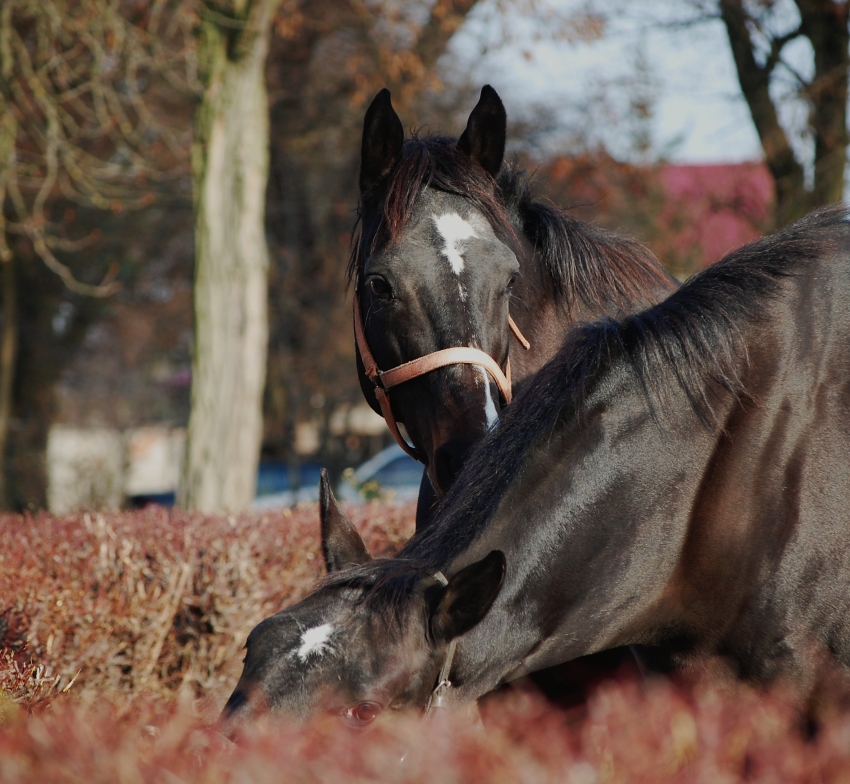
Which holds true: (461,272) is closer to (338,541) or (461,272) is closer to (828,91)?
(338,541)

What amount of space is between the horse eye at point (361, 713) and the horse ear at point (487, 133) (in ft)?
7.69

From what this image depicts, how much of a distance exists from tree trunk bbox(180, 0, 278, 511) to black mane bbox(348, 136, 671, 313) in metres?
4.02

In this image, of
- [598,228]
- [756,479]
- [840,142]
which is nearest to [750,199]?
[840,142]

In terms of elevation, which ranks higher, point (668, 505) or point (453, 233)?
point (453, 233)

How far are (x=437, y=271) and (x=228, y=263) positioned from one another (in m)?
4.73

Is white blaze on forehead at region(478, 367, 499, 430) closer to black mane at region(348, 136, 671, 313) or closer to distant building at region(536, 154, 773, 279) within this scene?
black mane at region(348, 136, 671, 313)

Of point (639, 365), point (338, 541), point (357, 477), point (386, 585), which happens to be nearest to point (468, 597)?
point (386, 585)

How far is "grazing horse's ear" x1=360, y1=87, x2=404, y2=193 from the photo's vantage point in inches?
144

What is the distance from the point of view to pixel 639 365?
2.45 m

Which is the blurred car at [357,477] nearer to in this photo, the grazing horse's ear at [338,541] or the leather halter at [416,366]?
the leather halter at [416,366]

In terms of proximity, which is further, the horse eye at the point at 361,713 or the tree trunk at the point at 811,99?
the tree trunk at the point at 811,99

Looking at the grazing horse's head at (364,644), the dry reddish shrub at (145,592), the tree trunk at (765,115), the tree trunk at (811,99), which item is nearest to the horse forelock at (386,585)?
the grazing horse's head at (364,644)

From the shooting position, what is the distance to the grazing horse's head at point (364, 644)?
2.00 meters

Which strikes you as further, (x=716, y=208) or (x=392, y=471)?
(x=392, y=471)
